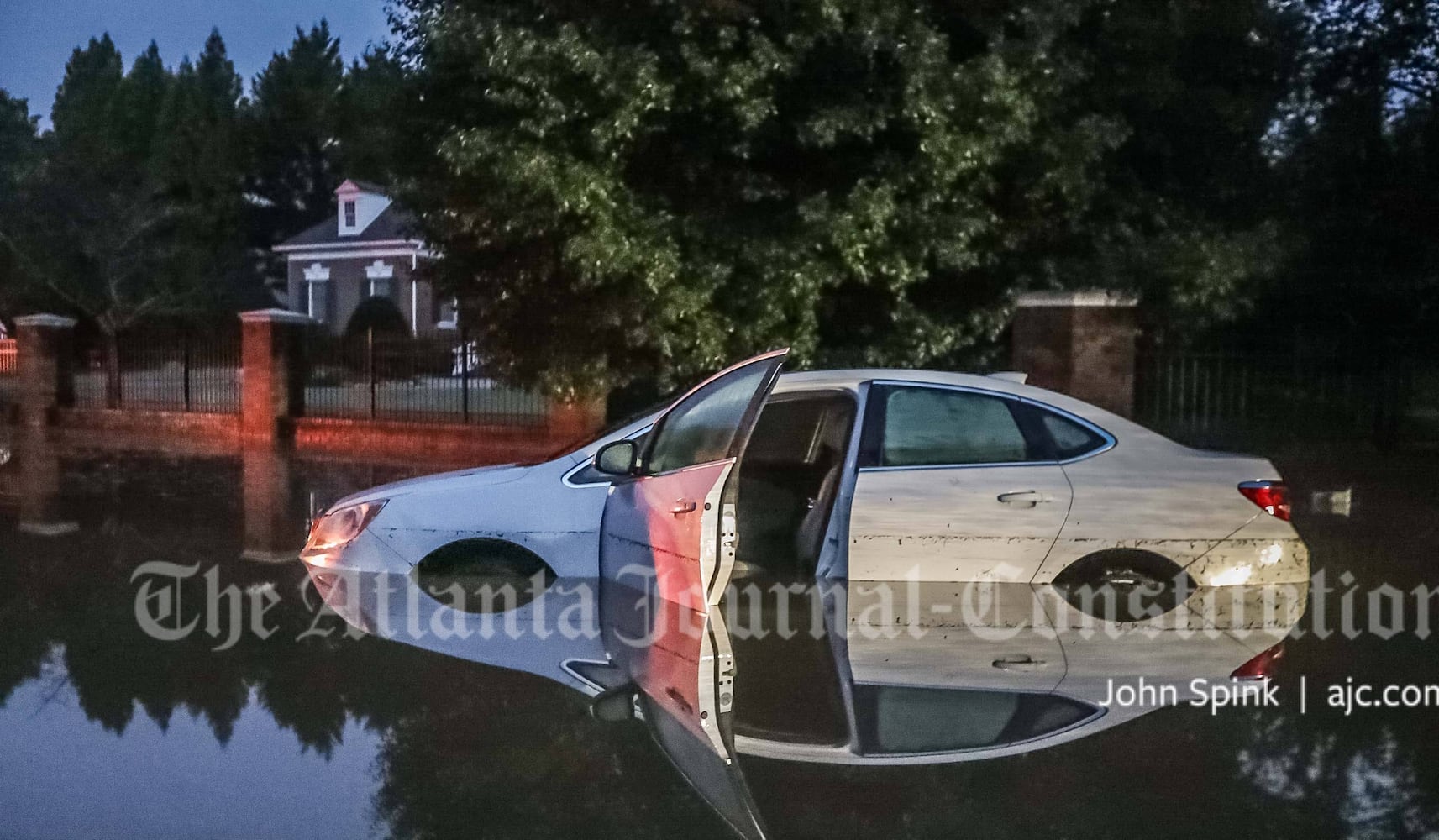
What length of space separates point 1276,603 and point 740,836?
5141mm

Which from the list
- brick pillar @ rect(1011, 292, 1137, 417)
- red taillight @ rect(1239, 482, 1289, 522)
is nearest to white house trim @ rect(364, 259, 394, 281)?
brick pillar @ rect(1011, 292, 1137, 417)

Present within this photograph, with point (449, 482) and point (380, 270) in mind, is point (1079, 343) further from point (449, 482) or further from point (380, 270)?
point (380, 270)

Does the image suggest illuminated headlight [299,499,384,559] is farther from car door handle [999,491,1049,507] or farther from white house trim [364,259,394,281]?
white house trim [364,259,394,281]

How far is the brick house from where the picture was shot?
40.0 metres

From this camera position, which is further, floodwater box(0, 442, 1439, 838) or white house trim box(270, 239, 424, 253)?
white house trim box(270, 239, 424, 253)

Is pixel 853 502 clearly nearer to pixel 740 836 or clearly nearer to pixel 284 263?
pixel 740 836

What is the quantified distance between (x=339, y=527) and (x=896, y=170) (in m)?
5.69

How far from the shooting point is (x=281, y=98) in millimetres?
53094

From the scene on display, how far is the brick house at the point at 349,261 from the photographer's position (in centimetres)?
4004

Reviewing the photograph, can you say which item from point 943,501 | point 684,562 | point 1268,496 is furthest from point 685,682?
point 1268,496

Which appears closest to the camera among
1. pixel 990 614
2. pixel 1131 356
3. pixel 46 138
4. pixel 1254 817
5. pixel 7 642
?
pixel 1254 817

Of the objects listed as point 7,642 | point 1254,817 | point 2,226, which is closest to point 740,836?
point 1254,817

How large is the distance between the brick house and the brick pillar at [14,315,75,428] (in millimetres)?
17383

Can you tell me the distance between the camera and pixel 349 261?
41562mm
